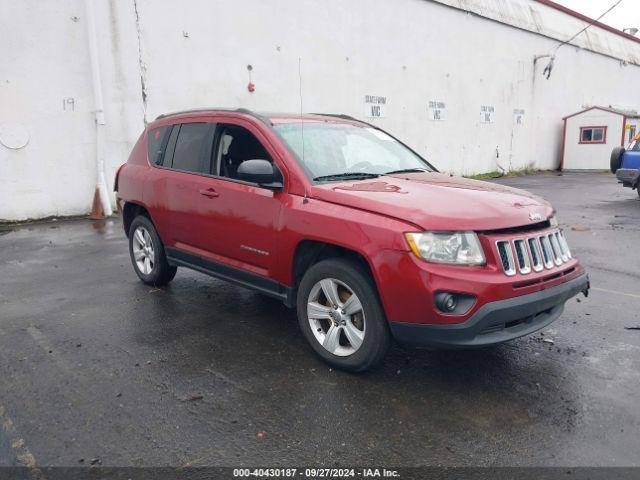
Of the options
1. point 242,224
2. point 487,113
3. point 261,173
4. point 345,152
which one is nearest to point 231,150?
point 242,224

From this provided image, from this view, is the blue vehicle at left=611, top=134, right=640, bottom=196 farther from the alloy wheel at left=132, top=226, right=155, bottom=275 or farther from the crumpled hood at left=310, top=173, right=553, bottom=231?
the alloy wheel at left=132, top=226, right=155, bottom=275

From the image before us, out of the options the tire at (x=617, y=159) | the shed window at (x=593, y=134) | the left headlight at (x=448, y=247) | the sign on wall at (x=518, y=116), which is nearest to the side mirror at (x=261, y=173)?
the left headlight at (x=448, y=247)

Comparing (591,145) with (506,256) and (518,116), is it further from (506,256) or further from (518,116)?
(506,256)

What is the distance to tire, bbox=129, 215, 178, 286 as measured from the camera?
218 inches

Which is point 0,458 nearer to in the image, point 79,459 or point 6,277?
point 79,459

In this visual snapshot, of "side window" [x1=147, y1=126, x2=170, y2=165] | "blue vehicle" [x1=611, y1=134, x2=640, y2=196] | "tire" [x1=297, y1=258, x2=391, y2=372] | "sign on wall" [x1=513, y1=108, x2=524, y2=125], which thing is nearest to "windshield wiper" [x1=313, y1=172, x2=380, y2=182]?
"tire" [x1=297, y1=258, x2=391, y2=372]

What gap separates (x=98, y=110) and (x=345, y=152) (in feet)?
27.6

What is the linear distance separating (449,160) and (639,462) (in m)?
18.2

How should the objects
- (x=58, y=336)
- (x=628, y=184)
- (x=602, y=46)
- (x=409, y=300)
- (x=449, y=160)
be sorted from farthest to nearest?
(x=602, y=46), (x=449, y=160), (x=628, y=184), (x=58, y=336), (x=409, y=300)

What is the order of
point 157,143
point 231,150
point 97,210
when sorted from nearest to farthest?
point 231,150, point 157,143, point 97,210

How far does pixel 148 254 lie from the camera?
19.0 feet

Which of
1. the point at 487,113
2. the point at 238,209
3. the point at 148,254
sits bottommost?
the point at 148,254

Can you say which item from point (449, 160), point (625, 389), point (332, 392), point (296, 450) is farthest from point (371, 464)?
point (449, 160)

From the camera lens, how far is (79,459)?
8.84ft
